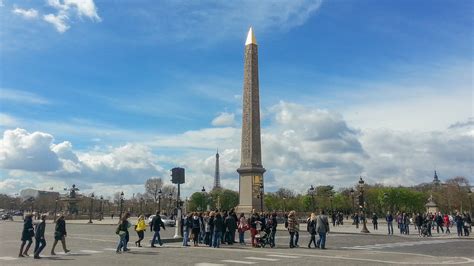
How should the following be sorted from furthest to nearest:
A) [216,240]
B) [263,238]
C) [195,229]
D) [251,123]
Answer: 1. [251,123]
2. [195,229]
3. [263,238]
4. [216,240]

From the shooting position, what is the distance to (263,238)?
2350 cm

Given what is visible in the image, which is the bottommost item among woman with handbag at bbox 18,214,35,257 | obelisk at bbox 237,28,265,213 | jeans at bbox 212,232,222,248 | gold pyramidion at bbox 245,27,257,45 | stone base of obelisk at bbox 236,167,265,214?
jeans at bbox 212,232,222,248

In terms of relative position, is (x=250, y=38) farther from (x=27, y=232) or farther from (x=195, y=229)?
(x=27, y=232)

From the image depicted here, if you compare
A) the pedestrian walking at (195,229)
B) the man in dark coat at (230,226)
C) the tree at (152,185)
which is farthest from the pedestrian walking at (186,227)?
the tree at (152,185)

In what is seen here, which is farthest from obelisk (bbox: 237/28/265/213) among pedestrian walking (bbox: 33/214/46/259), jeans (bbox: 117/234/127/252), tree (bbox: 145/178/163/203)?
tree (bbox: 145/178/163/203)

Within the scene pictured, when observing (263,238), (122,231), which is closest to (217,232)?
(263,238)

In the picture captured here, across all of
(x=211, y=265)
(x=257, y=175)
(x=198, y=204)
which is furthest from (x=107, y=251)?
(x=198, y=204)

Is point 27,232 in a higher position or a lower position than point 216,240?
higher

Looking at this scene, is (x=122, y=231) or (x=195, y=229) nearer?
(x=122, y=231)

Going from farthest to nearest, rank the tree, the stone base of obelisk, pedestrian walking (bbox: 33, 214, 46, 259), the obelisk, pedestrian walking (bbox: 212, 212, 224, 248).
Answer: the tree → the stone base of obelisk → the obelisk → pedestrian walking (bbox: 212, 212, 224, 248) → pedestrian walking (bbox: 33, 214, 46, 259)

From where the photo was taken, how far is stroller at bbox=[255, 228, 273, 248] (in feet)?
75.9

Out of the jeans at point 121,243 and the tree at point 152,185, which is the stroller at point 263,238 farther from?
the tree at point 152,185

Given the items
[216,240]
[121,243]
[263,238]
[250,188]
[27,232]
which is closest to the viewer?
[27,232]

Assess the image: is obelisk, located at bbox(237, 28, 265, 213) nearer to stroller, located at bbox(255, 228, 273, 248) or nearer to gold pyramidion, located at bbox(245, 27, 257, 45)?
gold pyramidion, located at bbox(245, 27, 257, 45)
